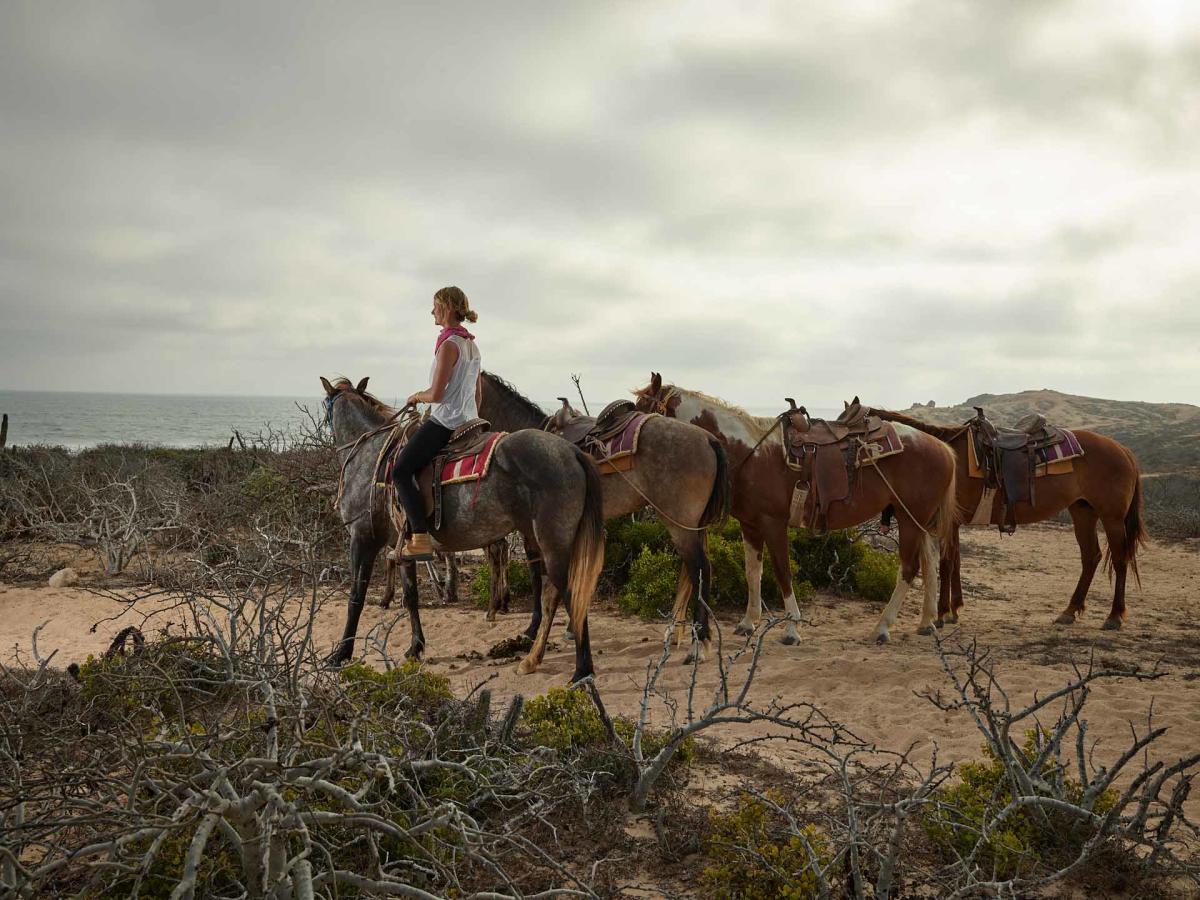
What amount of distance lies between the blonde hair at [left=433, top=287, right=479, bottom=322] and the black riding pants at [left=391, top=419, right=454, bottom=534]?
0.84 metres

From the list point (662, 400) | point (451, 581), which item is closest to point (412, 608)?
point (451, 581)

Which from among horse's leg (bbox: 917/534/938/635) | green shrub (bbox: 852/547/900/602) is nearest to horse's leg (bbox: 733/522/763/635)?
horse's leg (bbox: 917/534/938/635)

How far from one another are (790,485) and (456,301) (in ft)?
11.8

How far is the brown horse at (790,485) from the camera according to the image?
22.9 ft

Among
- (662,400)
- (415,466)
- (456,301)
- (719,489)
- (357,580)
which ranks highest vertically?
(456,301)

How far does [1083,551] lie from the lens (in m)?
8.05

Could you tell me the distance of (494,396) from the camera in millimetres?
6543

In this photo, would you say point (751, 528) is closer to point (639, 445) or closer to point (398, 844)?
point (639, 445)

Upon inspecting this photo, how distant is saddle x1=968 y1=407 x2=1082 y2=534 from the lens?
7629 mm

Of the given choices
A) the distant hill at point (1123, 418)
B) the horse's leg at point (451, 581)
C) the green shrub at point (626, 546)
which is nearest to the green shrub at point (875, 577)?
the green shrub at point (626, 546)

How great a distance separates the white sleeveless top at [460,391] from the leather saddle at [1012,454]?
5393 millimetres

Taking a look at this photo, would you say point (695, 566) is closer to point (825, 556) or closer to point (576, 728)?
point (576, 728)

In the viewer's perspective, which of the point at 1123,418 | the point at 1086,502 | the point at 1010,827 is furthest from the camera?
the point at 1123,418

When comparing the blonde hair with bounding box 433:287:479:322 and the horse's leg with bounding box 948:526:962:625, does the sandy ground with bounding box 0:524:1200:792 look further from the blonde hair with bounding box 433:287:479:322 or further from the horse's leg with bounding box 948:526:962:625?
the blonde hair with bounding box 433:287:479:322
